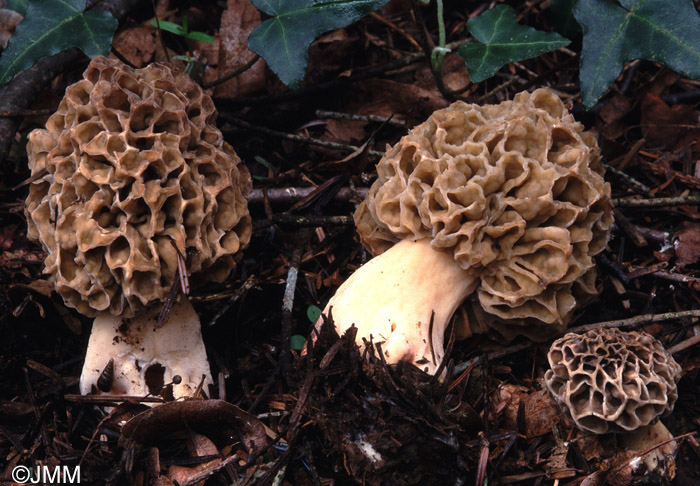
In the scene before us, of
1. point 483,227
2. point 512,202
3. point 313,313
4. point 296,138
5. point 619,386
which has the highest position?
point 512,202

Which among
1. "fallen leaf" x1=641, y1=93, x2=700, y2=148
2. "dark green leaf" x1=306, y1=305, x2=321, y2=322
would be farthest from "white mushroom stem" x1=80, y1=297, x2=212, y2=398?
"fallen leaf" x1=641, y1=93, x2=700, y2=148

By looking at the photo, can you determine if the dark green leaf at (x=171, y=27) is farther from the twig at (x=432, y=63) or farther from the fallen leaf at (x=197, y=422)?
the fallen leaf at (x=197, y=422)

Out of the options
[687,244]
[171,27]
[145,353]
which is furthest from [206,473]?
[687,244]

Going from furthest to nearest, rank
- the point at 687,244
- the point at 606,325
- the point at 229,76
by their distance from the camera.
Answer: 1. the point at 229,76
2. the point at 687,244
3. the point at 606,325

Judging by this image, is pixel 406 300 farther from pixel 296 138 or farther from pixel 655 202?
pixel 655 202

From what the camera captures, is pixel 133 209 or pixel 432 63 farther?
pixel 432 63

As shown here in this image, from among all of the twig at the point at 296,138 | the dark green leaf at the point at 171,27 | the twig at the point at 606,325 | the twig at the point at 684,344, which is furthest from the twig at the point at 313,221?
the twig at the point at 684,344

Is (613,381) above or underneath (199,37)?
underneath

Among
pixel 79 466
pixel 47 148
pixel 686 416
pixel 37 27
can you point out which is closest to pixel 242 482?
pixel 79 466

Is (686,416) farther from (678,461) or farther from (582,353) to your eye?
(582,353)
